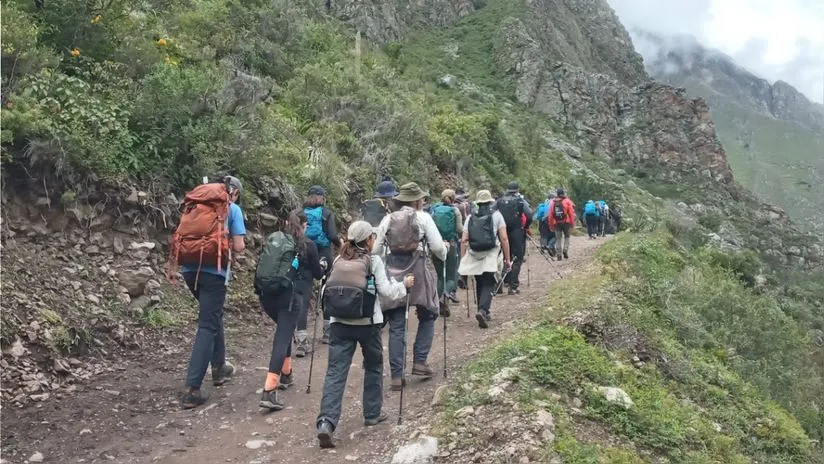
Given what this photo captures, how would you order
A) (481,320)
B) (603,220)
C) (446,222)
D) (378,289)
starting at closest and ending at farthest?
(378,289)
(481,320)
(446,222)
(603,220)

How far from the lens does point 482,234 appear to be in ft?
30.2

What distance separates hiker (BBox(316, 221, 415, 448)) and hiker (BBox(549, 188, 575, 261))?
37.8ft

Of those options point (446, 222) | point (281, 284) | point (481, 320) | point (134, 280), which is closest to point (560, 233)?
point (446, 222)

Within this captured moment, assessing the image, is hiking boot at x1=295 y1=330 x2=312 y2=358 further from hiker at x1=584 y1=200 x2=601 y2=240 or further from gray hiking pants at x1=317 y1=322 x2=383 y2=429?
hiker at x1=584 y1=200 x2=601 y2=240

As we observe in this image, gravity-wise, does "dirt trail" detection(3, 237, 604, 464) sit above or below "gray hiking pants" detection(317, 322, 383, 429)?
below

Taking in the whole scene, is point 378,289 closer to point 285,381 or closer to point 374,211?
point 285,381

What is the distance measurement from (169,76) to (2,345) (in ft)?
15.5

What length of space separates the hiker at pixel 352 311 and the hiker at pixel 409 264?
Answer: 0.80 meters

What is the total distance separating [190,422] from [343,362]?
166cm

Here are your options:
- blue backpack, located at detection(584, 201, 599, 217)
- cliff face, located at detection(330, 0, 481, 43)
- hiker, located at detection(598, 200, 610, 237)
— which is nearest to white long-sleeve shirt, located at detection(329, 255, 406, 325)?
blue backpack, located at detection(584, 201, 599, 217)

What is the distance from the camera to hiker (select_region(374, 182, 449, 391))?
666cm

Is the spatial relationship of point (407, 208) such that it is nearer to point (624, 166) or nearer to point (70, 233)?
point (70, 233)

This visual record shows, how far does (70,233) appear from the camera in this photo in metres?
7.68

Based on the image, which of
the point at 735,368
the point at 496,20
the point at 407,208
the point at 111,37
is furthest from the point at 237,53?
the point at 496,20
